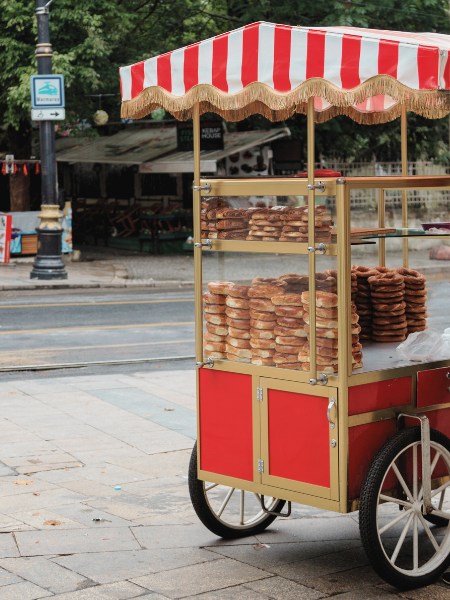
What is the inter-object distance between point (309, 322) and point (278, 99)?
45.3 inches

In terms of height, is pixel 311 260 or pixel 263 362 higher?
pixel 311 260

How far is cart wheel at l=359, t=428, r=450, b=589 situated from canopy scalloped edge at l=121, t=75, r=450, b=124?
66.4 inches


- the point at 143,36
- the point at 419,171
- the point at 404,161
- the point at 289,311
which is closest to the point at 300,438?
the point at 289,311

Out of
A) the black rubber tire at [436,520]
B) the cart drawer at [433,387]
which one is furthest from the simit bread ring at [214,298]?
the black rubber tire at [436,520]

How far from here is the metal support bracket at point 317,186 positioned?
17.7 feet

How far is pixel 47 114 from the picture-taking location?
21.6 m

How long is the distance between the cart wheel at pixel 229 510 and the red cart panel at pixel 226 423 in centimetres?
14

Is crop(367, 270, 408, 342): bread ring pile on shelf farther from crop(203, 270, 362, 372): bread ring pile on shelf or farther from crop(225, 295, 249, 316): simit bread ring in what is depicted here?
crop(225, 295, 249, 316): simit bread ring

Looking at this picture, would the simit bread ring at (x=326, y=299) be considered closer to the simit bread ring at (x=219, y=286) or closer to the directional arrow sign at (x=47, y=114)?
the simit bread ring at (x=219, y=286)

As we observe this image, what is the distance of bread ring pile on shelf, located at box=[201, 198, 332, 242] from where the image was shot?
217 inches

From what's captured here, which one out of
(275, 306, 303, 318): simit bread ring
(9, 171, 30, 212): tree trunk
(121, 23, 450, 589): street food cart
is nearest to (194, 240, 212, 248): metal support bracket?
(121, 23, 450, 589): street food cart

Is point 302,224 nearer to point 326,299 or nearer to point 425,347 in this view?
point 326,299

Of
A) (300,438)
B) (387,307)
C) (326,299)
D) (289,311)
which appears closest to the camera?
(326,299)

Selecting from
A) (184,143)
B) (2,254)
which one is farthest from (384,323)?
(184,143)
